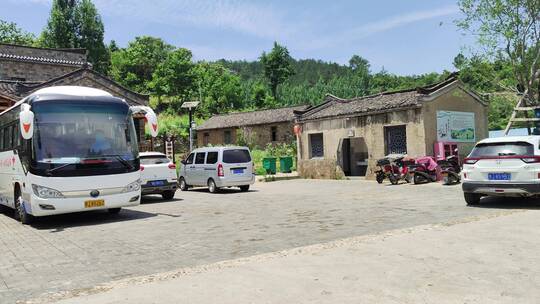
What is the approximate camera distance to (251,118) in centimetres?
4719

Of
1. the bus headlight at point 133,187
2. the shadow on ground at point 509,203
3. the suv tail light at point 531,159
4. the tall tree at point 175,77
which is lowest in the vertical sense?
the shadow on ground at point 509,203

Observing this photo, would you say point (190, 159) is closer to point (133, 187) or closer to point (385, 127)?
point (133, 187)

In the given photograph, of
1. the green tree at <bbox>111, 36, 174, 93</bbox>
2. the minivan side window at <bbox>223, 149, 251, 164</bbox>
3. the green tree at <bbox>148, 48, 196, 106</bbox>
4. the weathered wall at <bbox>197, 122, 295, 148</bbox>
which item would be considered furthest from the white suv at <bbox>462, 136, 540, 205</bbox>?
the green tree at <bbox>111, 36, 174, 93</bbox>

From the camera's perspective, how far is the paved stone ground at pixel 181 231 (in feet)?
20.9

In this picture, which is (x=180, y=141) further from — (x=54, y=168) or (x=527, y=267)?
(x=527, y=267)

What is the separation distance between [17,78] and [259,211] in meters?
28.6

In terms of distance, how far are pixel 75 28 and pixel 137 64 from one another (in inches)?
407

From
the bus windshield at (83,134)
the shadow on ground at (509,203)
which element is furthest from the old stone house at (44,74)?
the shadow on ground at (509,203)

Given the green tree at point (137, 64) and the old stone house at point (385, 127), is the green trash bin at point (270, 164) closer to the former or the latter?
the old stone house at point (385, 127)

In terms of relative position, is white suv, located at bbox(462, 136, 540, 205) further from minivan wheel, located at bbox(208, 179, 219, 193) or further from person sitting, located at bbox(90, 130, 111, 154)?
minivan wheel, located at bbox(208, 179, 219, 193)

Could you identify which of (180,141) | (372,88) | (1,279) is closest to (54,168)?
(1,279)

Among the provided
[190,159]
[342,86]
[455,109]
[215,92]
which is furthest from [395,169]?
[342,86]

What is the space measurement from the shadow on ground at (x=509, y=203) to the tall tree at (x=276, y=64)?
5790cm

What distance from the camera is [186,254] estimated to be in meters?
7.16
